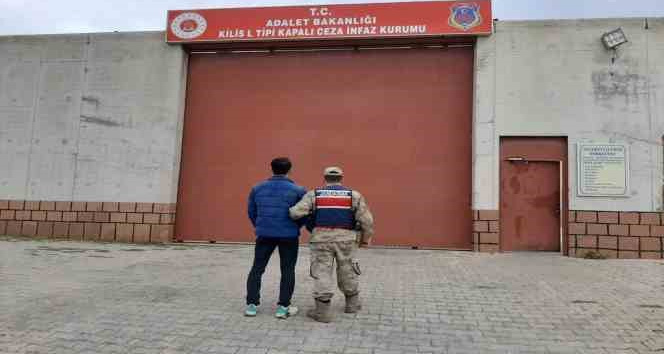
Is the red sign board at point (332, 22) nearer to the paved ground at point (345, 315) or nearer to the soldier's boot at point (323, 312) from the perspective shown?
the paved ground at point (345, 315)

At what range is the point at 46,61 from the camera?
10086 mm

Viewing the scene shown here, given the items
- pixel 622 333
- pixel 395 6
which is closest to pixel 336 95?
pixel 395 6

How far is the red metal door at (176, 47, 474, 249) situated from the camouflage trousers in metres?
5.08

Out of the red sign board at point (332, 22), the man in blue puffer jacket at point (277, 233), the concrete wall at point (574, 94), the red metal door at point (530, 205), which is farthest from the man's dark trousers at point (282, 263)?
the red sign board at point (332, 22)

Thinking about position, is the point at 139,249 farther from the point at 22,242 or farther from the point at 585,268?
the point at 585,268

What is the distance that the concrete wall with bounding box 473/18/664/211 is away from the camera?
26.9 ft

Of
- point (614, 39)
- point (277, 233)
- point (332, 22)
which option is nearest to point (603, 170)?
point (614, 39)

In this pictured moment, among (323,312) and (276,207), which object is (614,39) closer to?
(276,207)

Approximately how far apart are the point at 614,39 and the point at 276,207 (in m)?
7.75

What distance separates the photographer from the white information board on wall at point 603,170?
8141 millimetres

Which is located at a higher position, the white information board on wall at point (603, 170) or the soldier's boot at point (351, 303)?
the white information board on wall at point (603, 170)

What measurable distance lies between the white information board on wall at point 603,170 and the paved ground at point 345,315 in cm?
149

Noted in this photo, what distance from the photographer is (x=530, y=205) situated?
8.60m

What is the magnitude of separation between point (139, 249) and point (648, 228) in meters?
9.52
